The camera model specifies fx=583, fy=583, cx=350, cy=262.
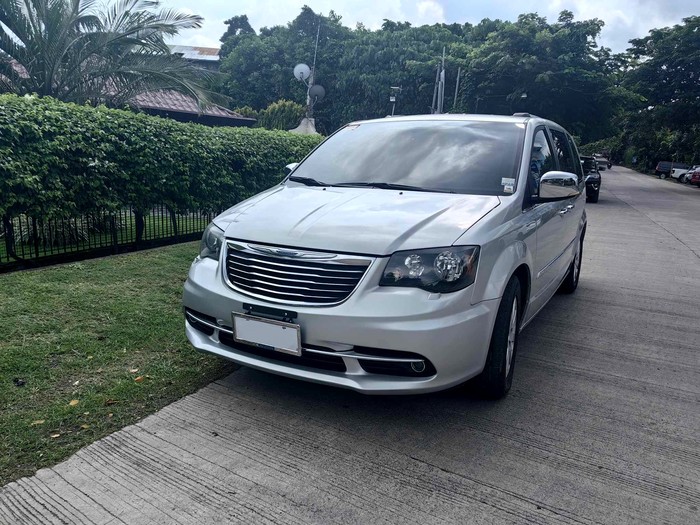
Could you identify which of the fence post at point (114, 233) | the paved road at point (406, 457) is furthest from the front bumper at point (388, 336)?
the fence post at point (114, 233)

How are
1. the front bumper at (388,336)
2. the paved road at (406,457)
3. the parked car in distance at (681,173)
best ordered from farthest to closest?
the parked car in distance at (681,173)
the front bumper at (388,336)
the paved road at (406,457)

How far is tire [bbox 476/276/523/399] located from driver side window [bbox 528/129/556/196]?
0.79 m

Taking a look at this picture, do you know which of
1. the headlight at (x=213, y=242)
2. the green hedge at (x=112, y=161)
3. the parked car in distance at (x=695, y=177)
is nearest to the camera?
the headlight at (x=213, y=242)

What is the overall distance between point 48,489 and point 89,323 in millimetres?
2210

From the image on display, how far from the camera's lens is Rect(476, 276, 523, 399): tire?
3211 millimetres

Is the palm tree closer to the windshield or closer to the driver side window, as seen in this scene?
the windshield

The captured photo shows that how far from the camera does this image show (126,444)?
2.93 m

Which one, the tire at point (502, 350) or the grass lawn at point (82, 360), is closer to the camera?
the grass lawn at point (82, 360)

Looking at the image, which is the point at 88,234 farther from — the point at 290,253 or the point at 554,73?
the point at 554,73

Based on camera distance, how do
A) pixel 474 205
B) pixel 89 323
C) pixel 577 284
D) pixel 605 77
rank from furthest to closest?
1. pixel 605 77
2. pixel 577 284
3. pixel 89 323
4. pixel 474 205

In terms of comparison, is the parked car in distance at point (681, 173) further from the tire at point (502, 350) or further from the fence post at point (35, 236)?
the fence post at point (35, 236)

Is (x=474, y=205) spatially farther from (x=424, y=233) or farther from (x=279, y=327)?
(x=279, y=327)

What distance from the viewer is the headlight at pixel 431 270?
2.90m

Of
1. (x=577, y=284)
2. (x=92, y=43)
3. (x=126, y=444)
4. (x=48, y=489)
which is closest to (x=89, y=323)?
(x=126, y=444)
